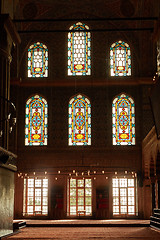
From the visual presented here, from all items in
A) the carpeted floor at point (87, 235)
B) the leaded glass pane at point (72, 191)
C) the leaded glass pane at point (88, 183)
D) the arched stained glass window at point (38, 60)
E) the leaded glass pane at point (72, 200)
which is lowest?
the carpeted floor at point (87, 235)

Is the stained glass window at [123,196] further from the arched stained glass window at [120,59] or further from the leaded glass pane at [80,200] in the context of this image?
the arched stained glass window at [120,59]

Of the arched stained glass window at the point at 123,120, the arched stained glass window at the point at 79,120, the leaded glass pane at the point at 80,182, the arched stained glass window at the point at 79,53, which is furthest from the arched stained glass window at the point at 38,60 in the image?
the leaded glass pane at the point at 80,182

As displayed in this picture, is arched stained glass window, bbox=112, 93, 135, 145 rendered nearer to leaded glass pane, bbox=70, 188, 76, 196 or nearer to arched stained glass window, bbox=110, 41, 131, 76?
arched stained glass window, bbox=110, 41, 131, 76

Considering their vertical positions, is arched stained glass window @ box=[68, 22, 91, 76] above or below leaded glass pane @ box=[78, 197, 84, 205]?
above

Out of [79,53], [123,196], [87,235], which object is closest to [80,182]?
[123,196]

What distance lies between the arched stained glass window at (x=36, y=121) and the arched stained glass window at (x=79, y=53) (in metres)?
2.12

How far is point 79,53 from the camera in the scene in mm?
20859

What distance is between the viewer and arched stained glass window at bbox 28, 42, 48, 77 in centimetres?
2083

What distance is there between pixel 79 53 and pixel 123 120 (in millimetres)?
3944

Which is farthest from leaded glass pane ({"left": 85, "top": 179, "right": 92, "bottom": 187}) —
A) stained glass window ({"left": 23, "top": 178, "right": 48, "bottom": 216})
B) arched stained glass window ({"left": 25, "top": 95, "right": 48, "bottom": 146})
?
arched stained glass window ({"left": 25, "top": 95, "right": 48, "bottom": 146})

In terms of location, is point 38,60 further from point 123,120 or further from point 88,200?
point 88,200

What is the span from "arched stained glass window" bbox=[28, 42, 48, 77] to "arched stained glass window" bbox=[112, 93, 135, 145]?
382 cm

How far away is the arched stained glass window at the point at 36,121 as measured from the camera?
2016 centimetres

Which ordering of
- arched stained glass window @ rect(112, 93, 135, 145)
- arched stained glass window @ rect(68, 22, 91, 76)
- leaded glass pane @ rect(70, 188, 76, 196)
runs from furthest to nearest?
arched stained glass window @ rect(68, 22, 91, 76)
arched stained glass window @ rect(112, 93, 135, 145)
leaded glass pane @ rect(70, 188, 76, 196)
